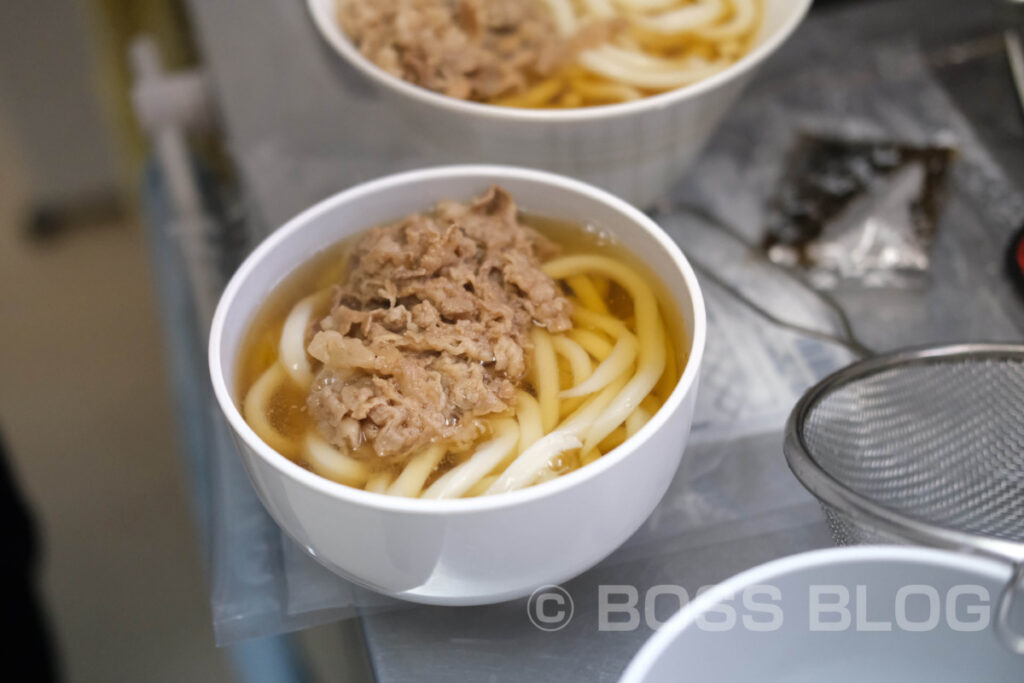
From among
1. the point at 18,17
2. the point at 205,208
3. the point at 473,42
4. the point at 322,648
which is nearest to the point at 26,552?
the point at 205,208

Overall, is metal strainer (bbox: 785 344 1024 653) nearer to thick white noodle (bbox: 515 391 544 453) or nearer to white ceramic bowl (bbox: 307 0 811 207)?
thick white noodle (bbox: 515 391 544 453)

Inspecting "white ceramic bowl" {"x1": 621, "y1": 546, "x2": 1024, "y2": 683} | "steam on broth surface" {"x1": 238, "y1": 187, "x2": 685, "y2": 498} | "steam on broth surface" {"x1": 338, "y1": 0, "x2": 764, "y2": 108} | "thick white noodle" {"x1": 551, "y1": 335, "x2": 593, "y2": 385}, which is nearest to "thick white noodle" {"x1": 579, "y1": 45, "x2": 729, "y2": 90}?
"steam on broth surface" {"x1": 338, "y1": 0, "x2": 764, "y2": 108}

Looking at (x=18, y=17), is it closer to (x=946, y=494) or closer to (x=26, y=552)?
(x=26, y=552)

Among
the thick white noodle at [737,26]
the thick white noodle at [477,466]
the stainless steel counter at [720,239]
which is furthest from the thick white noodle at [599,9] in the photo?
the thick white noodle at [477,466]

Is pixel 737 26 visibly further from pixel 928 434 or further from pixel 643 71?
pixel 928 434

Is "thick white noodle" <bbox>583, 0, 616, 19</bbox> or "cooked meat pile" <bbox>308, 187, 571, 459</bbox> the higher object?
"thick white noodle" <bbox>583, 0, 616, 19</bbox>

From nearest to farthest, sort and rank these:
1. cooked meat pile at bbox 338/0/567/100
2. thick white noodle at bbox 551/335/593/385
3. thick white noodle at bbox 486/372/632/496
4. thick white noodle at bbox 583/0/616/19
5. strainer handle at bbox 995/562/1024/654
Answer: strainer handle at bbox 995/562/1024/654
thick white noodle at bbox 486/372/632/496
thick white noodle at bbox 551/335/593/385
cooked meat pile at bbox 338/0/567/100
thick white noodle at bbox 583/0/616/19
